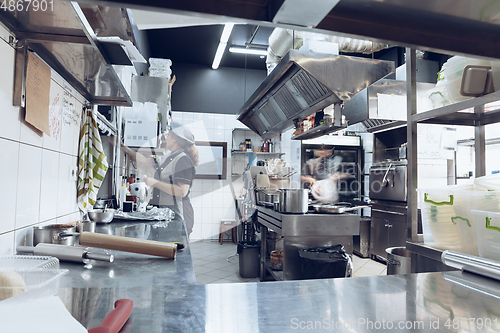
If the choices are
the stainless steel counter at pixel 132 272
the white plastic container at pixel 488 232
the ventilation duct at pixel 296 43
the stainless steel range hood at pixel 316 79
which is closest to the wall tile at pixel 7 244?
the stainless steel counter at pixel 132 272

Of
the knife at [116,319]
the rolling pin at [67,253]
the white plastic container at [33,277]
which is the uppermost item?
the white plastic container at [33,277]

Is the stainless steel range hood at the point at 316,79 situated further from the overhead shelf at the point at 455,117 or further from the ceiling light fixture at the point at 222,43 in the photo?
the ceiling light fixture at the point at 222,43

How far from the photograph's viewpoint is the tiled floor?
3871mm

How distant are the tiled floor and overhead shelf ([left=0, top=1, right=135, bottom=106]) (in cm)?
283

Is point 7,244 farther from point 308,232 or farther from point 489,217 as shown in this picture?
point 308,232

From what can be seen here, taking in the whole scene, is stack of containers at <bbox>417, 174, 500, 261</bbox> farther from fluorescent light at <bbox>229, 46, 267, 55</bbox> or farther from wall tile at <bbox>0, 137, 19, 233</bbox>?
fluorescent light at <bbox>229, 46, 267, 55</bbox>

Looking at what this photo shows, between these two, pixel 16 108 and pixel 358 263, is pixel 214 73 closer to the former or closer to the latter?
pixel 358 263

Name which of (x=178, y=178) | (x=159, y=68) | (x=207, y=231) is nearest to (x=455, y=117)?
(x=178, y=178)

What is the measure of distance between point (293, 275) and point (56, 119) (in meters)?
2.42

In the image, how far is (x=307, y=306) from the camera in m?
0.63

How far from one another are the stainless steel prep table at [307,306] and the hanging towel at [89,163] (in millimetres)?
1318

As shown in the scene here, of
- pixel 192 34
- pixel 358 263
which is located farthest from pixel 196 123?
pixel 358 263

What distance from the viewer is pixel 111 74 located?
1479 mm

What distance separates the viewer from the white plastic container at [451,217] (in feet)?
3.47
